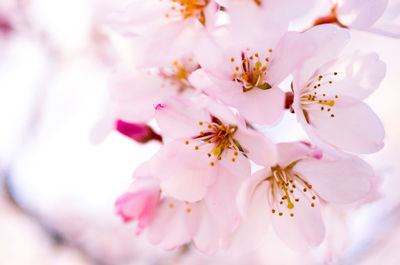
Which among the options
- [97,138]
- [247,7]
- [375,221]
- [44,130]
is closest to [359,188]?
[247,7]

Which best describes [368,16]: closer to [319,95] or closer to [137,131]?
[319,95]

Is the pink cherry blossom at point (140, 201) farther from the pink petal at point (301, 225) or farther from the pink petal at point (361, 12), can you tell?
the pink petal at point (361, 12)

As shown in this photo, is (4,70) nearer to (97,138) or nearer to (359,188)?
(97,138)

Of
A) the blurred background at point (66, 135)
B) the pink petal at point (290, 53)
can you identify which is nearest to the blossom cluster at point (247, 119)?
the pink petal at point (290, 53)

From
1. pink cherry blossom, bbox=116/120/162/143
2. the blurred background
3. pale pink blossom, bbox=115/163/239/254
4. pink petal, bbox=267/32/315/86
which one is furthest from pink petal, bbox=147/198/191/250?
the blurred background

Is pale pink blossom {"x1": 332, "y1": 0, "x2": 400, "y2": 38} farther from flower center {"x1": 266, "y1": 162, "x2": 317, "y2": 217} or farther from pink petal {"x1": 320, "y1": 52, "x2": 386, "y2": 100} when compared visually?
flower center {"x1": 266, "y1": 162, "x2": 317, "y2": 217}

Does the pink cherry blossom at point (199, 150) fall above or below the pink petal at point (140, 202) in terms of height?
above
